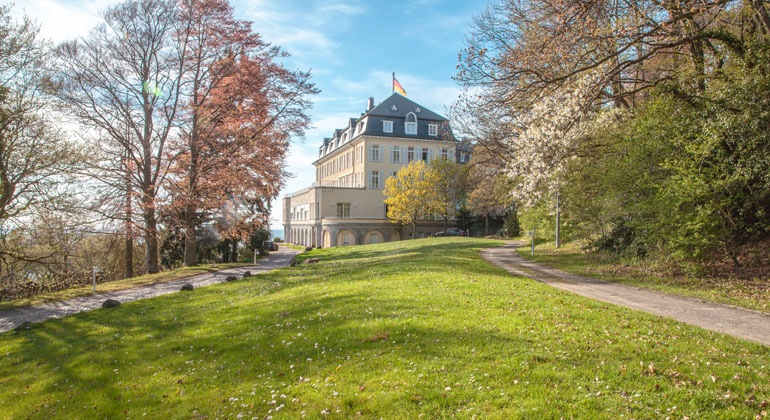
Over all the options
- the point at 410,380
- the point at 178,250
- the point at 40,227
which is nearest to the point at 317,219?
the point at 178,250

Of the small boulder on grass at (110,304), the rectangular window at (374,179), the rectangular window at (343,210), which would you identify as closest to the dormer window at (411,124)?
the rectangular window at (374,179)

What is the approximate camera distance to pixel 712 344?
20.6 feet

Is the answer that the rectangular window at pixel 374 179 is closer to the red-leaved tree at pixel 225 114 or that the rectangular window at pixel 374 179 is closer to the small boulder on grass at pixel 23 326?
the red-leaved tree at pixel 225 114

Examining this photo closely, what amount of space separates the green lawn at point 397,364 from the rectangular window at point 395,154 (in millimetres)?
50344

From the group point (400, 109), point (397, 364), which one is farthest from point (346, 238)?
point (397, 364)

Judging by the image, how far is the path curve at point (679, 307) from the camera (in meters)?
7.63

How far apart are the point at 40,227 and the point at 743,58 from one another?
2472cm

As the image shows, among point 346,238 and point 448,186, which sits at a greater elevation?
point 448,186

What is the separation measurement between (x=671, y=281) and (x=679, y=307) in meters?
3.76

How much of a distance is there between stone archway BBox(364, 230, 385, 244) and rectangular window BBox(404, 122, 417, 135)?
55.1 ft

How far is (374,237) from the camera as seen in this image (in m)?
53.4

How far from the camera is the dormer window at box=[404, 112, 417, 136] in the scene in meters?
61.2

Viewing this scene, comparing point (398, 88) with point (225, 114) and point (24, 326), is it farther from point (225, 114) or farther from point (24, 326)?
point (24, 326)

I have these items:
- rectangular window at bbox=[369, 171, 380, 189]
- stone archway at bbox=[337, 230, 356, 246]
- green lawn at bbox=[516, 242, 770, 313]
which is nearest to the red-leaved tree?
green lawn at bbox=[516, 242, 770, 313]
